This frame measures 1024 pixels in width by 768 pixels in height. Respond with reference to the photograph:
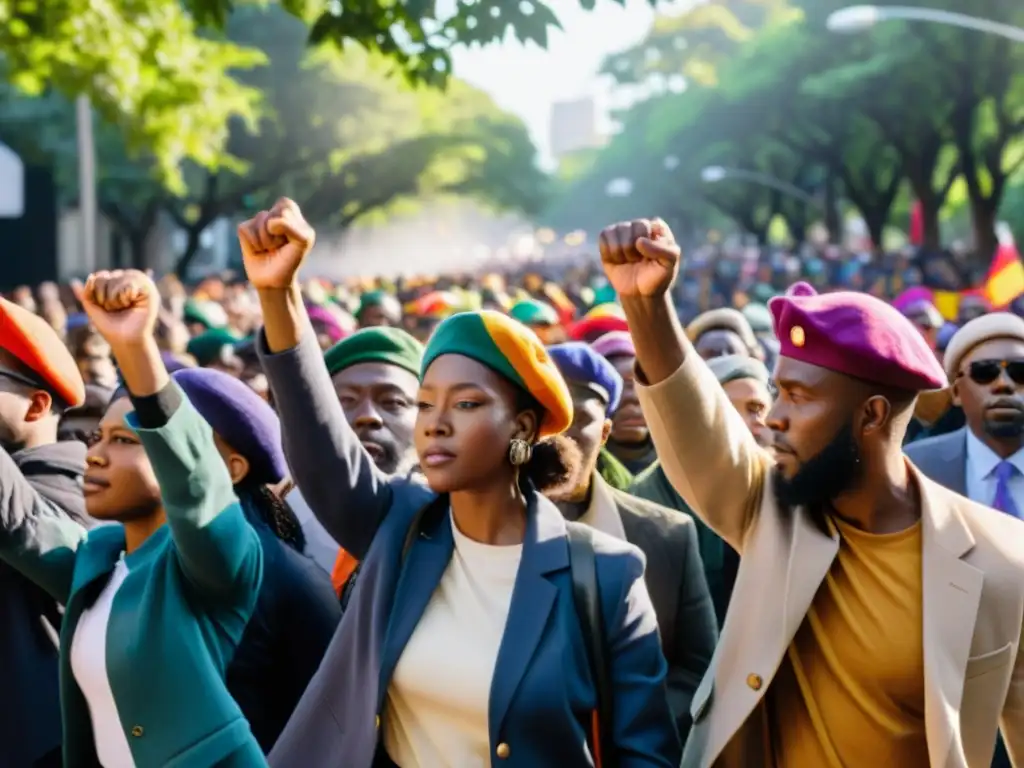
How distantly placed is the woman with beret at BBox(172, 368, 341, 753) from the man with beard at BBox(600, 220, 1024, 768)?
102 centimetres

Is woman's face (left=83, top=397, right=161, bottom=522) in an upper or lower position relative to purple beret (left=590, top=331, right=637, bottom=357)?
upper

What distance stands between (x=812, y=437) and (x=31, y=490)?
1995mm

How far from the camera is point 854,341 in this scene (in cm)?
385

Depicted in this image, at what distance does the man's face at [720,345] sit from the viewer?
8.52 m

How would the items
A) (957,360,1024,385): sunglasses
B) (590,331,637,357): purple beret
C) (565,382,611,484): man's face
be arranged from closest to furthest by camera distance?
(565,382,611,484): man's face < (957,360,1024,385): sunglasses < (590,331,637,357): purple beret

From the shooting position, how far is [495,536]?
12.8 feet

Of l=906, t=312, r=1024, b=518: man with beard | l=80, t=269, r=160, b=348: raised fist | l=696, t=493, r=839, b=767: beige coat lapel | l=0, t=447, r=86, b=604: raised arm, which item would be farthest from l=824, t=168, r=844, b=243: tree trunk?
l=80, t=269, r=160, b=348: raised fist

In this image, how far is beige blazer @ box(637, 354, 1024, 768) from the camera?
3.71m

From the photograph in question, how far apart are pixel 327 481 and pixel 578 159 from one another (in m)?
173

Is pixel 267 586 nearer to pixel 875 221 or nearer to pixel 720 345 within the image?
pixel 720 345

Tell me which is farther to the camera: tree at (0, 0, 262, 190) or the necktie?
tree at (0, 0, 262, 190)

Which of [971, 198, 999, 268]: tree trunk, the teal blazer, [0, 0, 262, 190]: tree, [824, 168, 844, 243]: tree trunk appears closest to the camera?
the teal blazer

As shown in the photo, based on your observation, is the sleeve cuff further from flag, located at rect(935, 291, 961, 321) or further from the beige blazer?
flag, located at rect(935, 291, 961, 321)

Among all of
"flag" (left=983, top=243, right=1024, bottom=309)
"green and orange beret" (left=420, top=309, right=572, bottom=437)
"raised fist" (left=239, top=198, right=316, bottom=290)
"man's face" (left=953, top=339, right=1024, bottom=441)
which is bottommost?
"flag" (left=983, top=243, right=1024, bottom=309)
